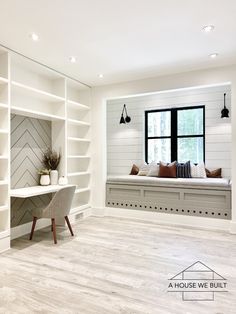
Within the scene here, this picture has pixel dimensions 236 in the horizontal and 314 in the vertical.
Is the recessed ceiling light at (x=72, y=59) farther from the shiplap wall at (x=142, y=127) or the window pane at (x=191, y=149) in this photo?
the window pane at (x=191, y=149)

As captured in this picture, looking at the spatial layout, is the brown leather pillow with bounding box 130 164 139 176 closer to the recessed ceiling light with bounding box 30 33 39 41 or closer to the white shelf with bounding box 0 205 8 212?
the white shelf with bounding box 0 205 8 212

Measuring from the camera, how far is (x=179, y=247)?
A: 3.33 metres

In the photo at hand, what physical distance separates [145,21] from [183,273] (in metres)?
2.70

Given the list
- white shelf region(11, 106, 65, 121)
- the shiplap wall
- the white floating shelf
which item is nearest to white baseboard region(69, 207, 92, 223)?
the white floating shelf

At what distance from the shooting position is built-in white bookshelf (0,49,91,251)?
323 cm

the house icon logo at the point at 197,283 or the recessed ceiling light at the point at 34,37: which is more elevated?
the recessed ceiling light at the point at 34,37

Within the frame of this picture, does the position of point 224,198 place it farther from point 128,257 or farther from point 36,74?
point 36,74

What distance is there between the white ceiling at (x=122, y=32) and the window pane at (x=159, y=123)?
1.80m

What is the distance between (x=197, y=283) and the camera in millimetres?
2387

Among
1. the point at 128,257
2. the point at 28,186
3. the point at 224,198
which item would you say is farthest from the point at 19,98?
the point at 224,198

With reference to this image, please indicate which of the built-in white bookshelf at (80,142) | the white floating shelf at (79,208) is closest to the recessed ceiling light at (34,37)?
the built-in white bookshelf at (80,142)

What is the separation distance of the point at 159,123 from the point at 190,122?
2.39 feet

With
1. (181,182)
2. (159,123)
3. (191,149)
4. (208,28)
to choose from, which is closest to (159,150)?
(159,123)

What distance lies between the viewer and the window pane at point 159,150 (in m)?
5.80
